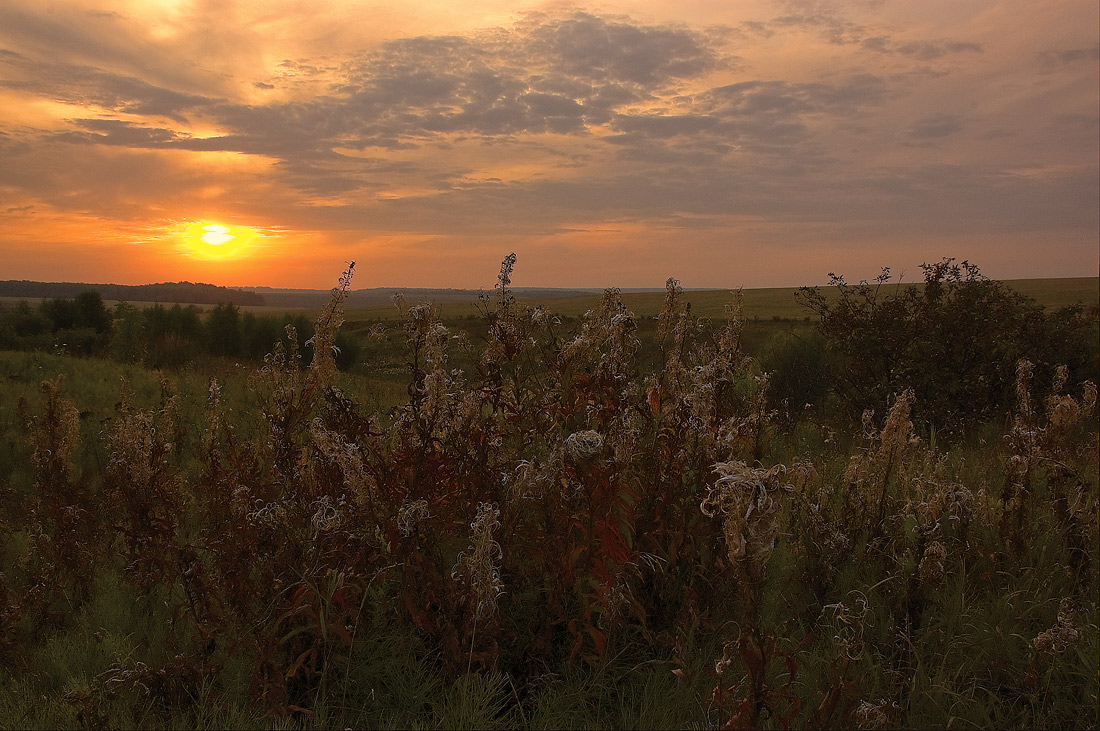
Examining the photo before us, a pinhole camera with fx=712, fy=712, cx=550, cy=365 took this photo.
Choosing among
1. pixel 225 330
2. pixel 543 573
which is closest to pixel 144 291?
pixel 225 330

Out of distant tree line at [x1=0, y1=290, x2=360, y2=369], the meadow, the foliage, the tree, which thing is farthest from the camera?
the tree

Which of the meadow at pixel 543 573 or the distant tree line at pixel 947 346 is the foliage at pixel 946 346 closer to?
the distant tree line at pixel 947 346

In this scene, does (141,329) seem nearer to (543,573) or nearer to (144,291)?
(543,573)

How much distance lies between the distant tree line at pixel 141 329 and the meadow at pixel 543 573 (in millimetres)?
19543

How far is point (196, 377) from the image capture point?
41.6 ft

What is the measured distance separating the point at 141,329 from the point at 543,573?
23.4 metres

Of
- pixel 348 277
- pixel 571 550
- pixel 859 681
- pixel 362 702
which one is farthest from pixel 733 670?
pixel 348 277

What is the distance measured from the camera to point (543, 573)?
12.1ft

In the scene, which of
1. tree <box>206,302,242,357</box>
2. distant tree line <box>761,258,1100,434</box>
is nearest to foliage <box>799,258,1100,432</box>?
distant tree line <box>761,258,1100,434</box>

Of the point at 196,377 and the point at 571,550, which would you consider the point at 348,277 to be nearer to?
the point at 571,550

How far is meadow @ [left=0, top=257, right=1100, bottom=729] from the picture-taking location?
9.84 ft

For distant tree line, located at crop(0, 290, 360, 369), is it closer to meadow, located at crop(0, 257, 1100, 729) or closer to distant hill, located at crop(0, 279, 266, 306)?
meadow, located at crop(0, 257, 1100, 729)

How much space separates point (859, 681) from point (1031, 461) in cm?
228

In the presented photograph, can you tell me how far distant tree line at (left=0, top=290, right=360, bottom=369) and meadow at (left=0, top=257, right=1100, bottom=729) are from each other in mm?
19543
